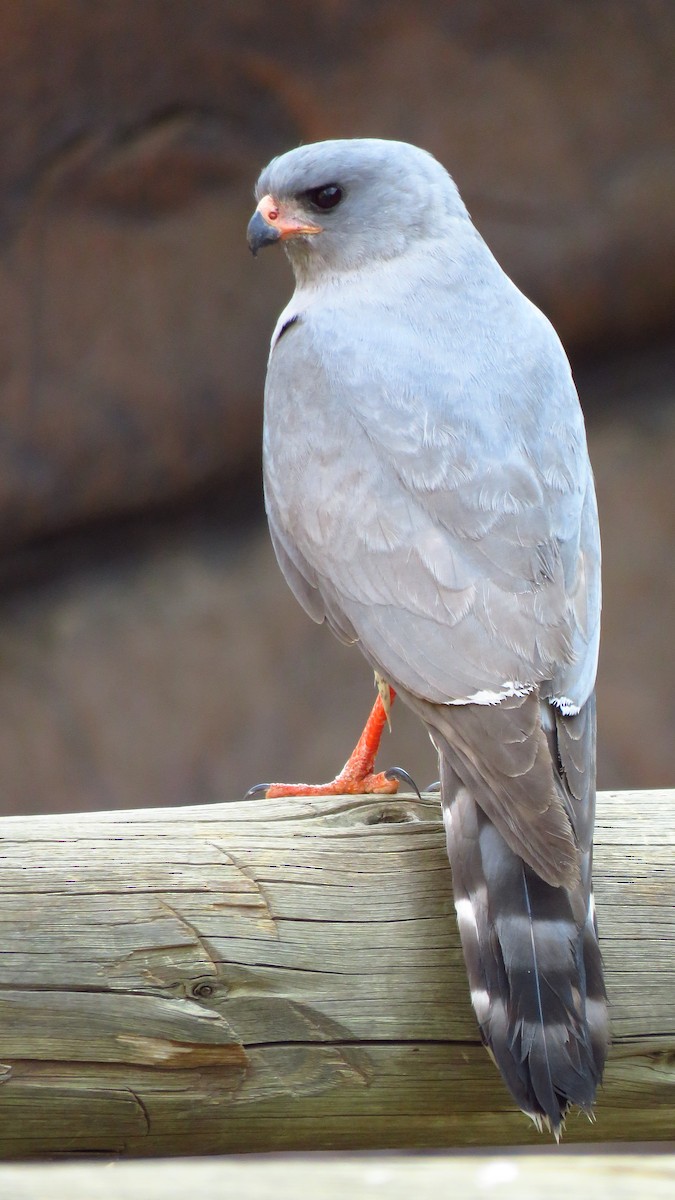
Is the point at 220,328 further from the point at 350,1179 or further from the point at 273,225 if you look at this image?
the point at 350,1179

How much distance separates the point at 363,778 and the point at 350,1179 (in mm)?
1592

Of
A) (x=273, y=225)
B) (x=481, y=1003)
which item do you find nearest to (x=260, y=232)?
(x=273, y=225)

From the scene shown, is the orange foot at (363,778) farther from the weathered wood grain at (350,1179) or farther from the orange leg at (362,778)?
the weathered wood grain at (350,1179)

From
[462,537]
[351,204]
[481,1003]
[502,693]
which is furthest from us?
[351,204]

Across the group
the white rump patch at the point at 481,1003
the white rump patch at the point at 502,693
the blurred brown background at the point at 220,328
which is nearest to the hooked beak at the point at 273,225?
the white rump patch at the point at 502,693

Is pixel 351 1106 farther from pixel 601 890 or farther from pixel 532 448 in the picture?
pixel 532 448

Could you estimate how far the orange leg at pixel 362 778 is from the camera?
6.79ft

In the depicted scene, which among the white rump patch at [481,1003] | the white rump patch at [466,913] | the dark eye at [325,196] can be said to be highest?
the dark eye at [325,196]

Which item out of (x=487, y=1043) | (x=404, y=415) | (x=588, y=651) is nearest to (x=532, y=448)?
(x=404, y=415)

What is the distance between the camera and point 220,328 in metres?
3.85

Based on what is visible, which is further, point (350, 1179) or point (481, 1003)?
point (350, 1179)

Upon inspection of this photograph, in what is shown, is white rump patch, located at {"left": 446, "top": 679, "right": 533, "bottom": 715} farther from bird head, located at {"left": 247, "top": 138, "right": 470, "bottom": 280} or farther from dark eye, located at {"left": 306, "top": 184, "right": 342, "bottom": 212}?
dark eye, located at {"left": 306, "top": 184, "right": 342, "bottom": 212}

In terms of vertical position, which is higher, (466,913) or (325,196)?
(325,196)

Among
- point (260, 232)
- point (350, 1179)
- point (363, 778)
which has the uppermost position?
point (260, 232)
